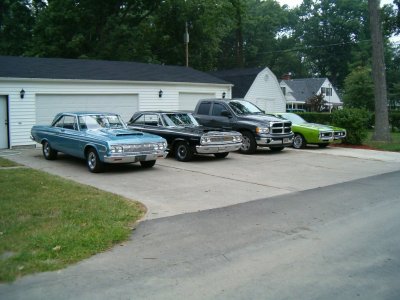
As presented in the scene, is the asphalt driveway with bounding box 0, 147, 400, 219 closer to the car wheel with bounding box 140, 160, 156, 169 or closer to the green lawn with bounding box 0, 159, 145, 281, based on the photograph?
the car wheel with bounding box 140, 160, 156, 169

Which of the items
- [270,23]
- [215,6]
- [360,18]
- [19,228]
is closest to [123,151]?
[19,228]

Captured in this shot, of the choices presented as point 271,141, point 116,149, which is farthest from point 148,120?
point 271,141

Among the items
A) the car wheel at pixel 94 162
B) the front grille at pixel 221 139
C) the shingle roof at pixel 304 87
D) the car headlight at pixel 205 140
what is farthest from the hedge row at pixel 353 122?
the shingle roof at pixel 304 87

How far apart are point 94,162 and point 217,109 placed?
6.66m

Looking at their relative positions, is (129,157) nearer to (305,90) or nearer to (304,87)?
(305,90)

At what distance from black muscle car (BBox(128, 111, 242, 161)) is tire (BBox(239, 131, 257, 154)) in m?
1.49

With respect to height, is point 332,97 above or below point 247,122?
above

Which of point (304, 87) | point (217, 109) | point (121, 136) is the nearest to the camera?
point (121, 136)

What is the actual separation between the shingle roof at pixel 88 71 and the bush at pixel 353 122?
7759mm

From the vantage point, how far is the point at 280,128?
53.6ft

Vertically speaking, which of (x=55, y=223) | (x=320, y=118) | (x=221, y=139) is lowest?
(x=55, y=223)

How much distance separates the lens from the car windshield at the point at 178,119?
14.6m

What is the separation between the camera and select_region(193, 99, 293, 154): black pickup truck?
15.9 meters

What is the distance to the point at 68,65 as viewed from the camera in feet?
70.4
